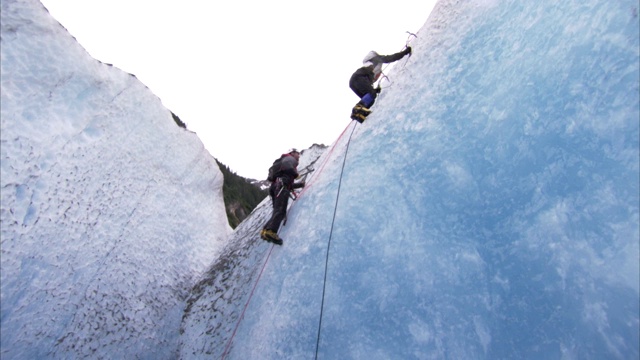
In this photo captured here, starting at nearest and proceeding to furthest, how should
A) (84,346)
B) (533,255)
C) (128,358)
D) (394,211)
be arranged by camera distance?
(533,255), (394,211), (84,346), (128,358)

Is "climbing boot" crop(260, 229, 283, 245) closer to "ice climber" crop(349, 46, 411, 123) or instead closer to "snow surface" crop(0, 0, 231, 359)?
"snow surface" crop(0, 0, 231, 359)

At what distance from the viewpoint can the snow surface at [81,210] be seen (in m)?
4.32

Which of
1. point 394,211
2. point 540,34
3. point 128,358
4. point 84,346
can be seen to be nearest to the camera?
point 540,34

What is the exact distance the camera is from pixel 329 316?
424 cm

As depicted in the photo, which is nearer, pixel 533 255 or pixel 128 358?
pixel 533 255

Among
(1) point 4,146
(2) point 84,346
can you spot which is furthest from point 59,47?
(2) point 84,346

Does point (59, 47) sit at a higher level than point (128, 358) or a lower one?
higher

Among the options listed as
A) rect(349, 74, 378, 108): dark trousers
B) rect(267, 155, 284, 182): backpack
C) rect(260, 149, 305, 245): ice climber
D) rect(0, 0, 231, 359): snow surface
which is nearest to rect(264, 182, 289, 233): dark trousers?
rect(260, 149, 305, 245): ice climber

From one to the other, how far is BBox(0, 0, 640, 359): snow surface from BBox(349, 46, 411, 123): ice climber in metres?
0.24

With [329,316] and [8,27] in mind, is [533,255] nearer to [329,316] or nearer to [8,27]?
[329,316]

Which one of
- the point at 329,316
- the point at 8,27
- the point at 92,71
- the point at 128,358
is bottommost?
the point at 329,316

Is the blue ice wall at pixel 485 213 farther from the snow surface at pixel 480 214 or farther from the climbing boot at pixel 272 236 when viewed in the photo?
the climbing boot at pixel 272 236

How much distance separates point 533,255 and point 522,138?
1040mm

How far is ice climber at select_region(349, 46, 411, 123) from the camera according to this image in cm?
558
